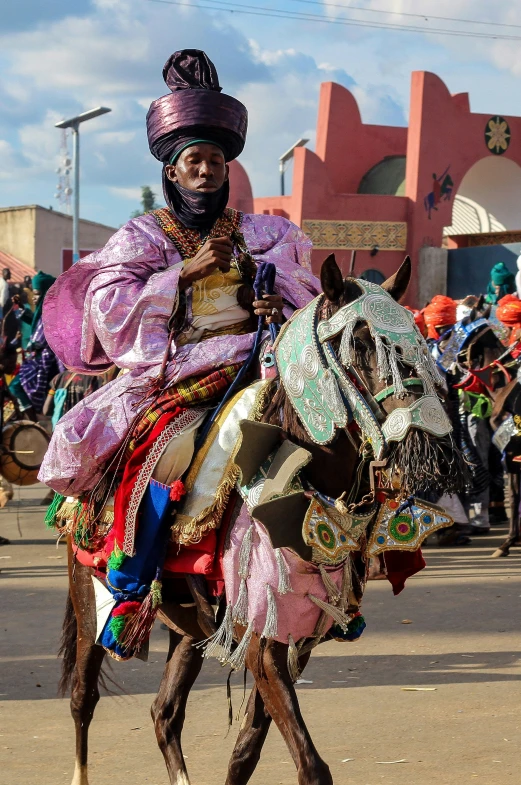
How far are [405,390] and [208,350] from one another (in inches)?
41.3

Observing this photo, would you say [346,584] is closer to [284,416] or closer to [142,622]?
[284,416]

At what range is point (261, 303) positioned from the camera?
13.6ft

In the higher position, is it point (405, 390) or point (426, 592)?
point (405, 390)

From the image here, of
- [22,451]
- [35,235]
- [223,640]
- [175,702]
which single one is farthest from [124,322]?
[35,235]

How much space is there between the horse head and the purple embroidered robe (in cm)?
57

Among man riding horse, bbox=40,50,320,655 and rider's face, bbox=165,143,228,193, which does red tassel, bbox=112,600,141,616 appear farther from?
rider's face, bbox=165,143,228,193

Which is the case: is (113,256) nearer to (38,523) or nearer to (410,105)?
(38,523)

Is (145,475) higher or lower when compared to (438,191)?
lower

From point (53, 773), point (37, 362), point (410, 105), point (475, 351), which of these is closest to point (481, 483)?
point (475, 351)

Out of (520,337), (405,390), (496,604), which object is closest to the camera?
(405,390)

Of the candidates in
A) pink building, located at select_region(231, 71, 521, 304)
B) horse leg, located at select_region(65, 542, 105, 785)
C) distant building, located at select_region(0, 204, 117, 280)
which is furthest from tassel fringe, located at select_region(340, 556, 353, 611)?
distant building, located at select_region(0, 204, 117, 280)

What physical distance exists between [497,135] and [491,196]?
234 cm

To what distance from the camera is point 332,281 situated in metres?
3.68

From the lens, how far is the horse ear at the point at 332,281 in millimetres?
3635
